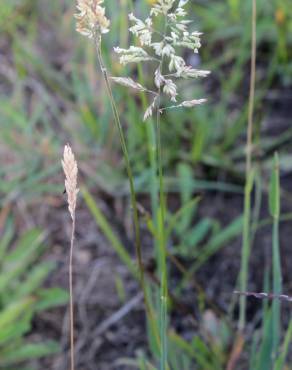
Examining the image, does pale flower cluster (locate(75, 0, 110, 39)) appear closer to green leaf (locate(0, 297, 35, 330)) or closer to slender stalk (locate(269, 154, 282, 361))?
slender stalk (locate(269, 154, 282, 361))

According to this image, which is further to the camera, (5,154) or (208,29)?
(208,29)

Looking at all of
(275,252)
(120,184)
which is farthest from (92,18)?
(120,184)

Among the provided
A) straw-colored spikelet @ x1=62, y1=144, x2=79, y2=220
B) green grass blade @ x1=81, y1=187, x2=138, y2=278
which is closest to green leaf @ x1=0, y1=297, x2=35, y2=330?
green grass blade @ x1=81, y1=187, x2=138, y2=278

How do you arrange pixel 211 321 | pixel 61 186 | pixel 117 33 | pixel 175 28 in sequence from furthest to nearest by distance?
pixel 117 33
pixel 61 186
pixel 211 321
pixel 175 28

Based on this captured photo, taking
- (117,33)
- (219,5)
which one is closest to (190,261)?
(117,33)

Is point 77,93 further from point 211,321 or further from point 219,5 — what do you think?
point 211,321

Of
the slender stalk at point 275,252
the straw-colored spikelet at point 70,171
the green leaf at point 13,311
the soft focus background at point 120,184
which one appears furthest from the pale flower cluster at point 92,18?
the green leaf at point 13,311

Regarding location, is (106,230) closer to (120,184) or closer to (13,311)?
(13,311)
